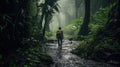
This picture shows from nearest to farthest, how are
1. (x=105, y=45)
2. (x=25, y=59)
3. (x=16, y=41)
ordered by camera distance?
1. (x=25, y=59)
2. (x=16, y=41)
3. (x=105, y=45)

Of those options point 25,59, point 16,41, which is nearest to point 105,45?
point 25,59

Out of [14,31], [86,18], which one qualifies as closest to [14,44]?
[14,31]

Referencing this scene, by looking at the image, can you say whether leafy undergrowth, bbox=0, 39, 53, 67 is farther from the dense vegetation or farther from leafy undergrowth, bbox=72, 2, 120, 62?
leafy undergrowth, bbox=72, 2, 120, 62

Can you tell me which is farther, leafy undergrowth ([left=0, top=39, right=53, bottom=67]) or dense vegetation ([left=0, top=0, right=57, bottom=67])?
dense vegetation ([left=0, top=0, right=57, bottom=67])

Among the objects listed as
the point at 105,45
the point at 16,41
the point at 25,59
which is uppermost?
the point at 16,41

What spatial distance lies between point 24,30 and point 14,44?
6.29 ft

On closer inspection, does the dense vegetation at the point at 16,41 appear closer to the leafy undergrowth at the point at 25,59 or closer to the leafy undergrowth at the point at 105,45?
the leafy undergrowth at the point at 25,59

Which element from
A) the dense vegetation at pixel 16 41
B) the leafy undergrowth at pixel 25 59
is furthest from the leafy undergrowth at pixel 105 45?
the leafy undergrowth at pixel 25 59

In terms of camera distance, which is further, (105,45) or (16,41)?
(105,45)

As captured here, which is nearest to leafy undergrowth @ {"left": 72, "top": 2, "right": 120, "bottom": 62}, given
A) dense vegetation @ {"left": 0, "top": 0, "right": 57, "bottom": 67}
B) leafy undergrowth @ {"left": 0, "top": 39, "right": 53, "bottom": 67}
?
dense vegetation @ {"left": 0, "top": 0, "right": 57, "bottom": 67}

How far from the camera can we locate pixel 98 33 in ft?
58.2

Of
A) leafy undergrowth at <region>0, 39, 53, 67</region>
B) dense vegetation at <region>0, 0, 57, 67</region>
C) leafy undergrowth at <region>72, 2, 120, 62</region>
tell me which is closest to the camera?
leafy undergrowth at <region>0, 39, 53, 67</region>

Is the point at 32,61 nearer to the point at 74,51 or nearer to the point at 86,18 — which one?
the point at 74,51

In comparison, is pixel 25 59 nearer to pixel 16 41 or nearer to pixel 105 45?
pixel 16 41
